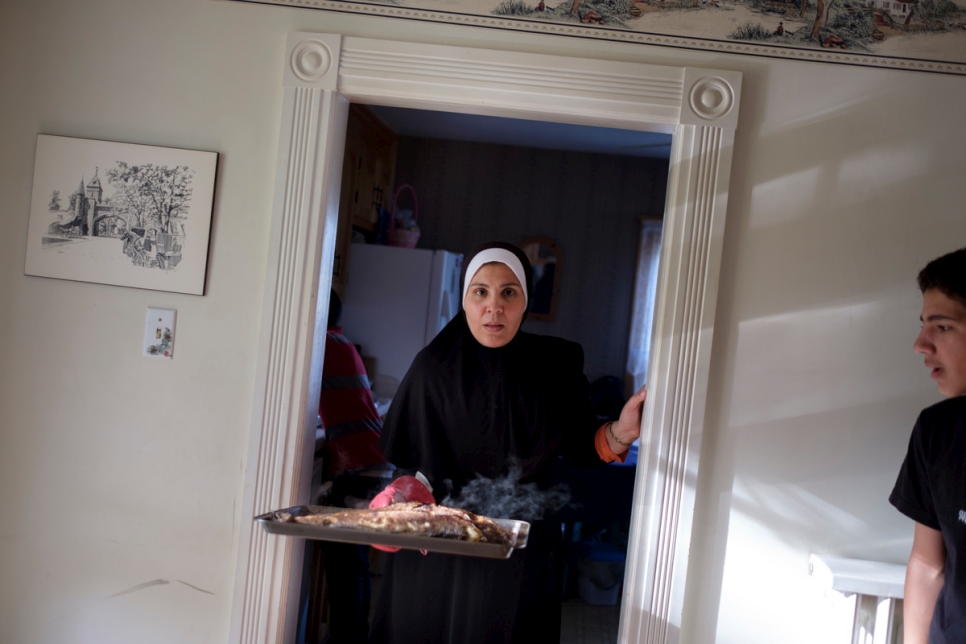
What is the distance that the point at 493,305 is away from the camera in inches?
84.2

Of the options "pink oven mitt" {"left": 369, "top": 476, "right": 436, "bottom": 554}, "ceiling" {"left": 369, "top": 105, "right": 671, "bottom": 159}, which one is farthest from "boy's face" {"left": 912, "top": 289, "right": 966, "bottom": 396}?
"ceiling" {"left": 369, "top": 105, "right": 671, "bottom": 159}

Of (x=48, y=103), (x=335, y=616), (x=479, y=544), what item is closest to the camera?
(x=479, y=544)

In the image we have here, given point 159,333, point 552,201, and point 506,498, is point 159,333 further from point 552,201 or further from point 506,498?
point 552,201

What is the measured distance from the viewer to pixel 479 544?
5.04ft

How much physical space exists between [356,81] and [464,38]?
0.32 metres

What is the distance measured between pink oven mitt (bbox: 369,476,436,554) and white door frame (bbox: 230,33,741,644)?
261 millimetres

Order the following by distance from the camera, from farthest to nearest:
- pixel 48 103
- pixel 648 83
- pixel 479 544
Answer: pixel 48 103 < pixel 648 83 < pixel 479 544

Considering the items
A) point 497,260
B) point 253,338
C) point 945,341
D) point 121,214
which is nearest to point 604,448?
point 497,260

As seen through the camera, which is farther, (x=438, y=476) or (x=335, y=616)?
(x=335, y=616)

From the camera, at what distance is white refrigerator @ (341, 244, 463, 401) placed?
391 cm

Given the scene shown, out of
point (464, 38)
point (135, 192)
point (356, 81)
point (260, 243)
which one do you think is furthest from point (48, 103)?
point (464, 38)

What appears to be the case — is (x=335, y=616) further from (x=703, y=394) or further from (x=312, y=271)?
(x=703, y=394)

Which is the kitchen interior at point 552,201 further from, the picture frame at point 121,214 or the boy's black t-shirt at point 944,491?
the boy's black t-shirt at point 944,491

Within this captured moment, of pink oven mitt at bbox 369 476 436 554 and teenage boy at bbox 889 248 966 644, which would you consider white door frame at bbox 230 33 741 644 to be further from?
teenage boy at bbox 889 248 966 644
